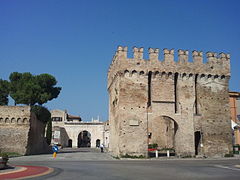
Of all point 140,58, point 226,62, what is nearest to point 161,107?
point 140,58

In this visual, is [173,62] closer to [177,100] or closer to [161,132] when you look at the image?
[177,100]

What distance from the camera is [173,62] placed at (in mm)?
25781

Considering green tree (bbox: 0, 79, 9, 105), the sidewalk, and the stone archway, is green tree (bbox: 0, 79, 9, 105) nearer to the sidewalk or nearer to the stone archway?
the stone archway

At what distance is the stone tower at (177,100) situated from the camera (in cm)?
2400

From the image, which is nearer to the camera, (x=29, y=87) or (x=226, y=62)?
(x=226, y=62)

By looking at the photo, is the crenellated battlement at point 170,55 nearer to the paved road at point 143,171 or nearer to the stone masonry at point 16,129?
the paved road at point 143,171

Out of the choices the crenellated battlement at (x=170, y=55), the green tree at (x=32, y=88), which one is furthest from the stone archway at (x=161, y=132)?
the green tree at (x=32, y=88)

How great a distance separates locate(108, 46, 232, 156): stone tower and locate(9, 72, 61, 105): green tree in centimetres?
1716

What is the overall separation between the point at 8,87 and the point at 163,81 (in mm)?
27490

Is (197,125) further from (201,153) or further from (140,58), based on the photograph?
(140,58)

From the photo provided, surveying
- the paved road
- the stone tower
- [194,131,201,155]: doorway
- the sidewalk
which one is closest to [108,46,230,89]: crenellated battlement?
the stone tower

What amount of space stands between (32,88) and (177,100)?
73.1 feet

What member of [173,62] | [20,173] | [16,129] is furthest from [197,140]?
[16,129]

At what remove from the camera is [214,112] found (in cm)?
2627
